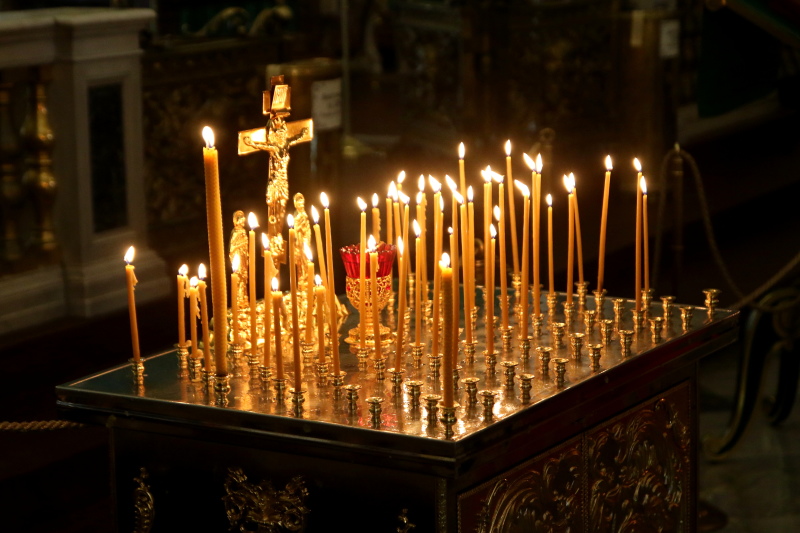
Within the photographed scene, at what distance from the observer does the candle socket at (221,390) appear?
2430 mm

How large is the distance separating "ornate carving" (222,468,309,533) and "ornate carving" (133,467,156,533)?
163mm

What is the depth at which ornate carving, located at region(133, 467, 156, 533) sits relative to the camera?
2564 mm

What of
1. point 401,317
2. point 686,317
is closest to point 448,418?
point 401,317

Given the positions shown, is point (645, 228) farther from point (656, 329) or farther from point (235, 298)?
point (235, 298)

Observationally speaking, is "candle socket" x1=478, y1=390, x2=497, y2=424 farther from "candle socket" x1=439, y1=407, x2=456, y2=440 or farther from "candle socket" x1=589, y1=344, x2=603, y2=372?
"candle socket" x1=589, y1=344, x2=603, y2=372

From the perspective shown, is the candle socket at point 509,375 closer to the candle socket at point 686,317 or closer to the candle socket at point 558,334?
the candle socket at point 558,334

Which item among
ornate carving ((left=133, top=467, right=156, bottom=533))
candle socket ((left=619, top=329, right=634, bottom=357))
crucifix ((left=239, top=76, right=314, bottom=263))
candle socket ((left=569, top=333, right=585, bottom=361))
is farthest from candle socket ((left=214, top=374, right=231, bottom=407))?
candle socket ((left=619, top=329, right=634, bottom=357))

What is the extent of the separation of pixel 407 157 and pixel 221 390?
18.3ft

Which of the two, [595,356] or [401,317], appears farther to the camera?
[595,356]

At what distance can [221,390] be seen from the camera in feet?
8.05

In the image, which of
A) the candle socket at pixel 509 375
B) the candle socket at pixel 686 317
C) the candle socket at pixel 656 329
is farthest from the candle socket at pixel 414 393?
the candle socket at pixel 686 317

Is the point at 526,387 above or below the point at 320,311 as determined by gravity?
below

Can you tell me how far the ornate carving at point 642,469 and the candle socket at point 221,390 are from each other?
0.70m

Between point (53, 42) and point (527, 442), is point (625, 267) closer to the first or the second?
point (53, 42)
